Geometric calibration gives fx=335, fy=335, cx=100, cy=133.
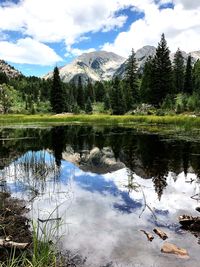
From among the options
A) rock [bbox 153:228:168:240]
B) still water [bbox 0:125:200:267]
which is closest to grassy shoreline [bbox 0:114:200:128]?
still water [bbox 0:125:200:267]

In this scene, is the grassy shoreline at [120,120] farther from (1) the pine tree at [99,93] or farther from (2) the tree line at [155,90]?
(1) the pine tree at [99,93]

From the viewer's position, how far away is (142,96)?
9250 cm

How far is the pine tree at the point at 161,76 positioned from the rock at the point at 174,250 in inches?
2715

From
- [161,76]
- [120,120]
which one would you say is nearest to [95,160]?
[120,120]

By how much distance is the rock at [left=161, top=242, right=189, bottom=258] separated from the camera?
8.86 metres

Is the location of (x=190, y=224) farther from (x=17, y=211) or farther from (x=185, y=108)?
(x=185, y=108)

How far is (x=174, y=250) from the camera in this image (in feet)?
29.7

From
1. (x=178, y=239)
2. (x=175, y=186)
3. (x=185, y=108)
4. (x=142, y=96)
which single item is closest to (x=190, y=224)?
(x=178, y=239)

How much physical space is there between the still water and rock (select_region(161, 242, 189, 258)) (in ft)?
0.65

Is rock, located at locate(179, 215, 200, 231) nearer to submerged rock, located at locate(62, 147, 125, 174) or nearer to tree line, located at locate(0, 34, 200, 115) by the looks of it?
submerged rock, located at locate(62, 147, 125, 174)

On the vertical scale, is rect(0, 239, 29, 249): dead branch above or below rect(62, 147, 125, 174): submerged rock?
above

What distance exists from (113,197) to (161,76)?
69.3 metres

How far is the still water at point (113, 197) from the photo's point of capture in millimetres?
9316

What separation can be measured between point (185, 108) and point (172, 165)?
150 feet
